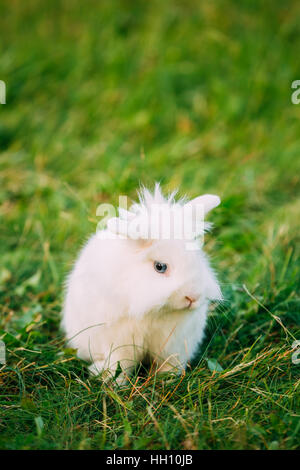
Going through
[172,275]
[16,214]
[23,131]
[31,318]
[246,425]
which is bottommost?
[246,425]

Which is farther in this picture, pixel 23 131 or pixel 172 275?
pixel 23 131

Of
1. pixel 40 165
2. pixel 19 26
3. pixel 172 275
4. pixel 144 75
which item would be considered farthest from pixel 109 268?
pixel 19 26

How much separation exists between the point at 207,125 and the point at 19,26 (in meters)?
2.36

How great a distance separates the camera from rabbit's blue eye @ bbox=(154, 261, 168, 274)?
2100 millimetres

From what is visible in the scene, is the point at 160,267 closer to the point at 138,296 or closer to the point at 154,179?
the point at 138,296

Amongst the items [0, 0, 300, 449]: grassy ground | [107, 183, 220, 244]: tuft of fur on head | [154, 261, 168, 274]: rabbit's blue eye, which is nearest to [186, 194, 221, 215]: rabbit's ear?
[107, 183, 220, 244]: tuft of fur on head

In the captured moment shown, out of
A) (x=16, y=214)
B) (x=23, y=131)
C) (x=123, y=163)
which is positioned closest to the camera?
(x=16, y=214)

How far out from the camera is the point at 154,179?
3.93m

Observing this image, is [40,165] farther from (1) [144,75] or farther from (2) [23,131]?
(1) [144,75]

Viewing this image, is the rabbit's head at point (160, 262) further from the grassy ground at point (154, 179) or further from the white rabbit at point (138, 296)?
the grassy ground at point (154, 179)

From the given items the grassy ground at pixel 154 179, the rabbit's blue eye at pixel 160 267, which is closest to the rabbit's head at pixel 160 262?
the rabbit's blue eye at pixel 160 267

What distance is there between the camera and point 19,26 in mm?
5410

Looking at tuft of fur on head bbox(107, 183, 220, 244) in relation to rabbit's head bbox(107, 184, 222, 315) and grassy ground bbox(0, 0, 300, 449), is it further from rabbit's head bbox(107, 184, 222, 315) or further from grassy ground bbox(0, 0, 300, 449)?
grassy ground bbox(0, 0, 300, 449)

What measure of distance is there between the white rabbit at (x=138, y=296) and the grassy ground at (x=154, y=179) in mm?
134
